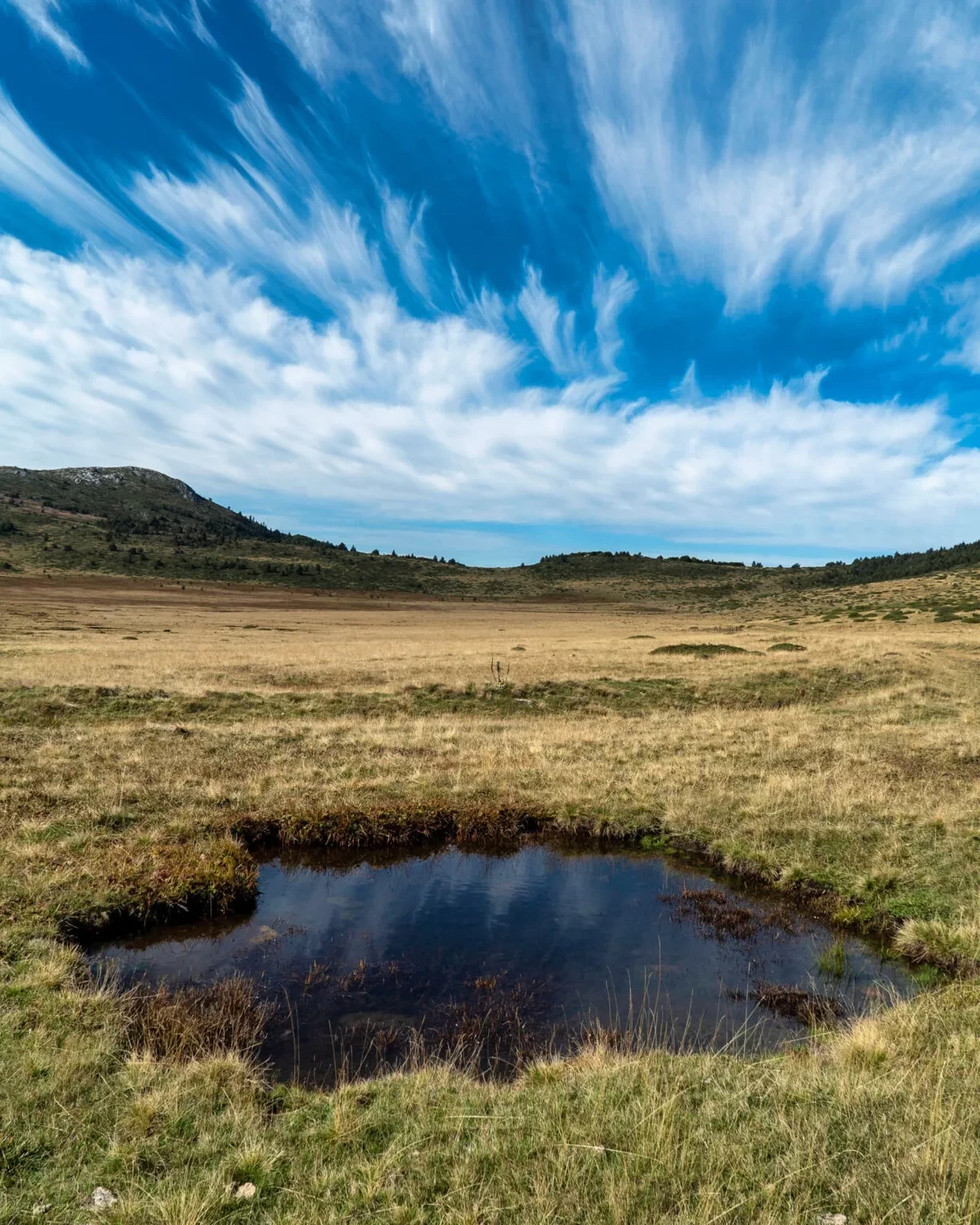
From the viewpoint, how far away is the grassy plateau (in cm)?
467

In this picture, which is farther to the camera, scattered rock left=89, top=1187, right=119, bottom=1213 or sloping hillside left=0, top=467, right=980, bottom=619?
sloping hillside left=0, top=467, right=980, bottom=619

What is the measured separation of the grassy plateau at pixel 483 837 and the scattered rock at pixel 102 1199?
0.15 feet

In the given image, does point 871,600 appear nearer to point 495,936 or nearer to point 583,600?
point 583,600

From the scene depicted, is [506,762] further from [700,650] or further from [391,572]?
[391,572]

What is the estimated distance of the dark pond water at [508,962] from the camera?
7.65 metres

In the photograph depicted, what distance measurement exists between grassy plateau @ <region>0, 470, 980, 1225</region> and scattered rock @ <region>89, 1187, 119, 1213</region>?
0.15 feet

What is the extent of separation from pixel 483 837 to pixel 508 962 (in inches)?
195

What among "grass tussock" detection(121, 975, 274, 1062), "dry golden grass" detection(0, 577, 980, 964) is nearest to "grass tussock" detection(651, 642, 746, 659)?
"dry golden grass" detection(0, 577, 980, 964)

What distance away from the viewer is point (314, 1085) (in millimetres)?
6668

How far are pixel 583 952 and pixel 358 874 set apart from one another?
5039mm

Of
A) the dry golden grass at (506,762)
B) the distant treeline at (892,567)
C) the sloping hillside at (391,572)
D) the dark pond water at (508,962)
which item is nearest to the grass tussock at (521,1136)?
the dark pond water at (508,962)

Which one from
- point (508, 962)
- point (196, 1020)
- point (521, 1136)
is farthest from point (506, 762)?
point (521, 1136)

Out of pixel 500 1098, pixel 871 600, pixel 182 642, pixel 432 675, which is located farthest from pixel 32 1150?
pixel 871 600

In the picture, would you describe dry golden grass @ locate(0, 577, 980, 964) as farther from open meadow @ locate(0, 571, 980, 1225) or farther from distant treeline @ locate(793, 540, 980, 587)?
distant treeline @ locate(793, 540, 980, 587)
